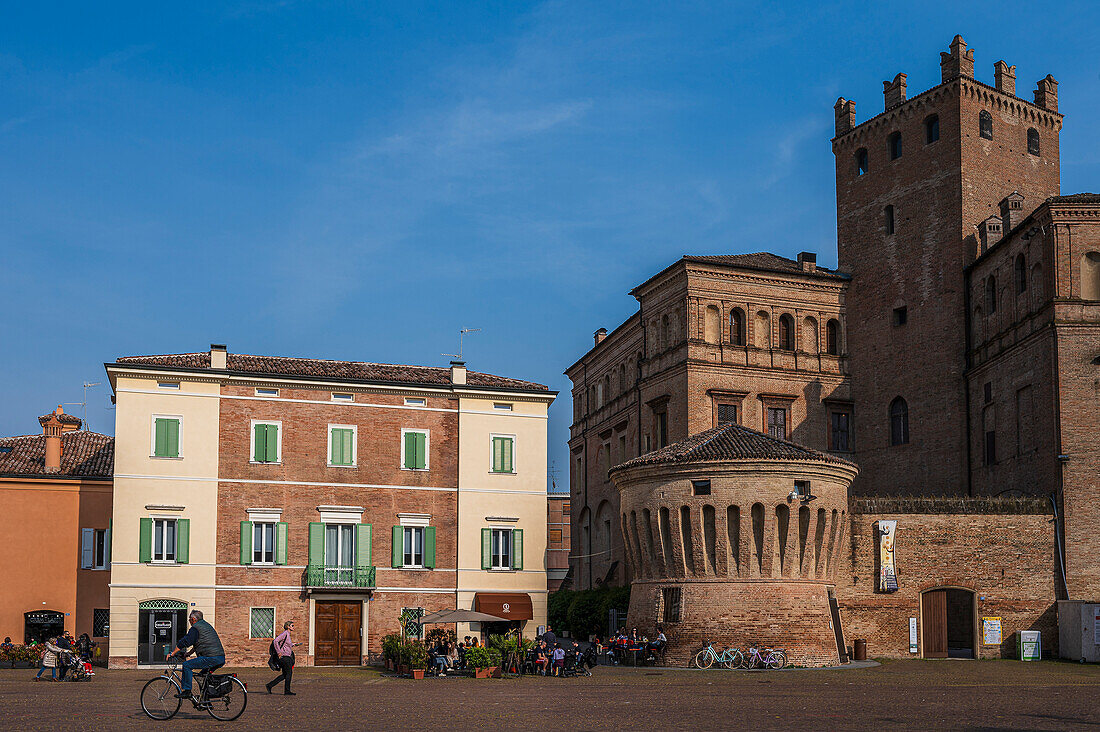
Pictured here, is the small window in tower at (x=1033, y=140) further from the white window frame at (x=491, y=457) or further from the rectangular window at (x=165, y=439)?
the rectangular window at (x=165, y=439)

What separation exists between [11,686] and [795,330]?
127ft

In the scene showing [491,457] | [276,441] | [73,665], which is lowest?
[73,665]

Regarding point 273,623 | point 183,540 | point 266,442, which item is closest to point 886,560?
point 273,623

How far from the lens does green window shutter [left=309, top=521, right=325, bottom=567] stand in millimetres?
46562

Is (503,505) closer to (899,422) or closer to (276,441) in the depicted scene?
(276,441)

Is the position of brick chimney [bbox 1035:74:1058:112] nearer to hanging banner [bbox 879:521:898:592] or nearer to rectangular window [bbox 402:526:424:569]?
hanging banner [bbox 879:521:898:592]

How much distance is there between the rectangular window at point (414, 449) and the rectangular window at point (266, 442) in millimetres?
4756

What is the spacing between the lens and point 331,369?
49469mm

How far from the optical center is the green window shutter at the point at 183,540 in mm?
45250

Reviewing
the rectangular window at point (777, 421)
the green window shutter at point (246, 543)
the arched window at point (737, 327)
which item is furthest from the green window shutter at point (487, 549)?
the arched window at point (737, 327)

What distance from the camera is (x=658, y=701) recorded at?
89.7ft

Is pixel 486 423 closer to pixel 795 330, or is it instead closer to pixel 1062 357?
pixel 795 330

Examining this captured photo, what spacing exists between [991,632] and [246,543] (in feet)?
94.7

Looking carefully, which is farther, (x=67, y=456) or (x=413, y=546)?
(x=67, y=456)
